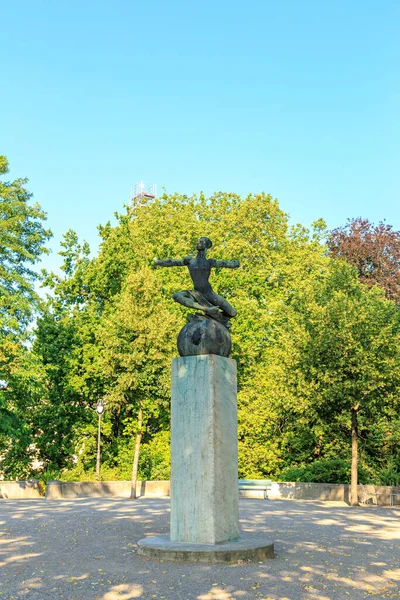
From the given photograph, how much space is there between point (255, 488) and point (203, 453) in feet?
46.0

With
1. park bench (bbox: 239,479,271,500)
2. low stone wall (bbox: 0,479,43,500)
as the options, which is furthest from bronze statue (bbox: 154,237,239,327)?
low stone wall (bbox: 0,479,43,500)

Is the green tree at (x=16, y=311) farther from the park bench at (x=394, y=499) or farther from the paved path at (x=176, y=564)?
the park bench at (x=394, y=499)

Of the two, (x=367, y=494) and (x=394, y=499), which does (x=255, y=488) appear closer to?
(x=367, y=494)

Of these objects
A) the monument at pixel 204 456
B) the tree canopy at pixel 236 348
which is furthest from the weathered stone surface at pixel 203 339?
the tree canopy at pixel 236 348

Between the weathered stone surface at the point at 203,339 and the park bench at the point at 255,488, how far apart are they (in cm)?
1347

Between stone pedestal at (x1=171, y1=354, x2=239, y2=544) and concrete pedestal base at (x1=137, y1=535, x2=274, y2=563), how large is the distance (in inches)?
10.5

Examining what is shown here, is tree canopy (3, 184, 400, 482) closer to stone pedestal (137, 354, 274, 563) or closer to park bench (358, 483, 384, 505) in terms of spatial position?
park bench (358, 483, 384, 505)

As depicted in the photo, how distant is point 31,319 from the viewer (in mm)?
28594

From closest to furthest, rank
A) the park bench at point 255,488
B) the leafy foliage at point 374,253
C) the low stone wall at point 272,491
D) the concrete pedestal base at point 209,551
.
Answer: the concrete pedestal base at point 209,551 < the low stone wall at point 272,491 < the park bench at point 255,488 < the leafy foliage at point 374,253

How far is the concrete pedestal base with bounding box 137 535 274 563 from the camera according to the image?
909 centimetres

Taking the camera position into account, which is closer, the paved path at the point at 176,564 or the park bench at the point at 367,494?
the paved path at the point at 176,564

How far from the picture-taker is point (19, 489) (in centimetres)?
2269

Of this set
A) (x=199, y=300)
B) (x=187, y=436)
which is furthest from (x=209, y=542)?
(x=199, y=300)

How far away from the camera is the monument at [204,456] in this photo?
9625 mm
